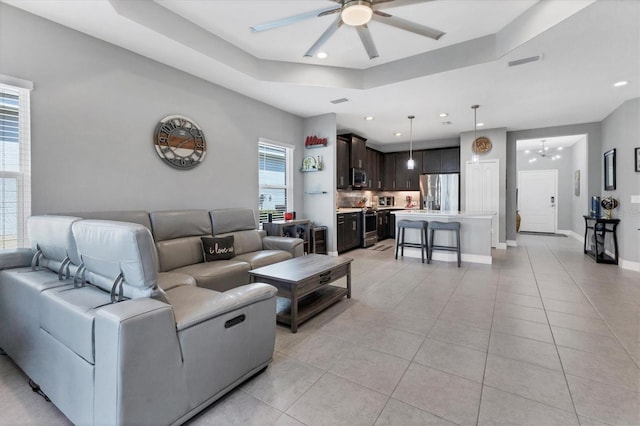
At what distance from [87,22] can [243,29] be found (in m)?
1.47

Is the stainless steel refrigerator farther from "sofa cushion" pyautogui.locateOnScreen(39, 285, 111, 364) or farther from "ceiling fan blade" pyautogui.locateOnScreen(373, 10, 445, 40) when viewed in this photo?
"sofa cushion" pyautogui.locateOnScreen(39, 285, 111, 364)

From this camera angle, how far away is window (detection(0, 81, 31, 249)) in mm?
2586

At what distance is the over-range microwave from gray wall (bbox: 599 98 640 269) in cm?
468

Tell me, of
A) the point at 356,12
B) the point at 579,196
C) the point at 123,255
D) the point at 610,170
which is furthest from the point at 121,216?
the point at 579,196

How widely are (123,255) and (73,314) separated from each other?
0.36m

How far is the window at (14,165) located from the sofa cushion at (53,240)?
27cm

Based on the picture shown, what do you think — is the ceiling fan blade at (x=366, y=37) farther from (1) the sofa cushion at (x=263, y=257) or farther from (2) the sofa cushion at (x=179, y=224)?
(2) the sofa cushion at (x=179, y=224)

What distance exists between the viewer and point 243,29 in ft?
10.9

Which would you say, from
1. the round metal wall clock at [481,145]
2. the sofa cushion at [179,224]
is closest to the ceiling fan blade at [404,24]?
the sofa cushion at [179,224]

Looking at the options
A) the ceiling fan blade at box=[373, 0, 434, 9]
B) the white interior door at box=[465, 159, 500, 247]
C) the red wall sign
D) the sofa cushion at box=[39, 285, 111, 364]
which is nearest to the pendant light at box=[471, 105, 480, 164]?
the white interior door at box=[465, 159, 500, 247]

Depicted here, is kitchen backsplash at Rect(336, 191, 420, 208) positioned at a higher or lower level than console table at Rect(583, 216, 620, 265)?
higher

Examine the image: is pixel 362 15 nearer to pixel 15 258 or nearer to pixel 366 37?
pixel 366 37

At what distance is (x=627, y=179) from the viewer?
188 inches

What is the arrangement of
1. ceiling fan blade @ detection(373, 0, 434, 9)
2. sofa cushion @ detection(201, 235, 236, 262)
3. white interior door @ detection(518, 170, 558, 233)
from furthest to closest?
white interior door @ detection(518, 170, 558, 233), sofa cushion @ detection(201, 235, 236, 262), ceiling fan blade @ detection(373, 0, 434, 9)
